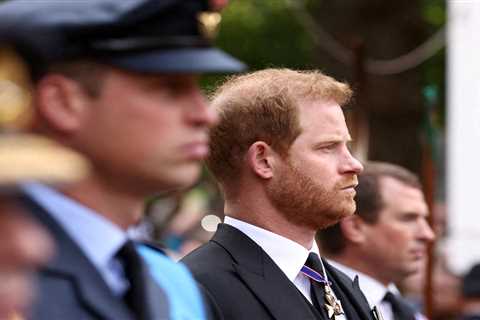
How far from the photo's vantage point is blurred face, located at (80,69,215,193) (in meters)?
2.45

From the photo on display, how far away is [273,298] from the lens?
381 centimetres

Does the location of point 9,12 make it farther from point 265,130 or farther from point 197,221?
point 197,221

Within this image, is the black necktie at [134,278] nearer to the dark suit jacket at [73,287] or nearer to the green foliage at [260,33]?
the dark suit jacket at [73,287]

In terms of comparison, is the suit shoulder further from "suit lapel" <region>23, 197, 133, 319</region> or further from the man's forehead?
the man's forehead

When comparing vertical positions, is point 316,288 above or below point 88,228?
below

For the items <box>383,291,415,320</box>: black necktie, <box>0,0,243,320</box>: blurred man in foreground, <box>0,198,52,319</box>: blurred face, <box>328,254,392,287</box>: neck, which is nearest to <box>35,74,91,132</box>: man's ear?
<box>0,0,243,320</box>: blurred man in foreground

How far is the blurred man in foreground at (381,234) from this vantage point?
6016 millimetres

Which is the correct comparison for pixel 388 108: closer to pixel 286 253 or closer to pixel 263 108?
pixel 263 108

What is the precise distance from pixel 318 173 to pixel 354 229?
81.3 inches

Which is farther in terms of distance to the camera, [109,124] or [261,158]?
[261,158]

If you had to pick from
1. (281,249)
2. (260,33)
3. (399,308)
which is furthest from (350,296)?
(260,33)

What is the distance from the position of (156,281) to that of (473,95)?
9253 millimetres

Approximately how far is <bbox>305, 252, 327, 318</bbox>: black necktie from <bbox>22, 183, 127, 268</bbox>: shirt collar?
1.50 m

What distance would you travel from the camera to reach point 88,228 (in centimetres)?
246
